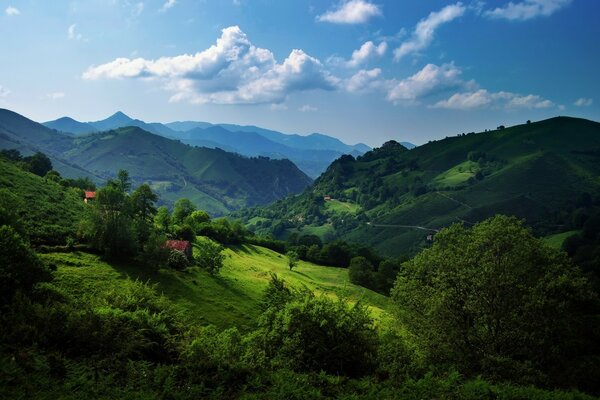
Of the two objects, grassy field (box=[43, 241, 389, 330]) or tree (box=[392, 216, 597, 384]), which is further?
grassy field (box=[43, 241, 389, 330])

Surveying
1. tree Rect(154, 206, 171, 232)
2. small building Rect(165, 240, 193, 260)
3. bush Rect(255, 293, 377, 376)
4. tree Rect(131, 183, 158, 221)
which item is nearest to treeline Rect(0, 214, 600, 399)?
bush Rect(255, 293, 377, 376)

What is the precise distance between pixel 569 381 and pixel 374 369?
2148 centimetres

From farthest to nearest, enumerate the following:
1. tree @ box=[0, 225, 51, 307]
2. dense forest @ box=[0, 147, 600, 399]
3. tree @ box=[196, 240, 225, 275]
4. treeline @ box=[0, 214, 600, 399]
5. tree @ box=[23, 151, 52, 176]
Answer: tree @ box=[23, 151, 52, 176] → tree @ box=[196, 240, 225, 275] → tree @ box=[0, 225, 51, 307] → dense forest @ box=[0, 147, 600, 399] → treeline @ box=[0, 214, 600, 399]

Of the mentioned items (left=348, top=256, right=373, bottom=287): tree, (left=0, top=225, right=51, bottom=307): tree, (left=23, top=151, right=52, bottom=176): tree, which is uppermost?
(left=23, top=151, right=52, bottom=176): tree

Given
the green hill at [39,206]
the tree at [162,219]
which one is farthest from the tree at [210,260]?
the tree at [162,219]

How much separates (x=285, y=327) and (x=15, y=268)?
24471 mm

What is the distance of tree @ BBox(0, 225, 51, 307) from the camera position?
99.5 feet

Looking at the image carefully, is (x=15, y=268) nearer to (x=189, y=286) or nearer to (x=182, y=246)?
(x=189, y=286)

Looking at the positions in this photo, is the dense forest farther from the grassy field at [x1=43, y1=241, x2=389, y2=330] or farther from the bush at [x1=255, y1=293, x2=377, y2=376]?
the grassy field at [x1=43, y1=241, x2=389, y2=330]

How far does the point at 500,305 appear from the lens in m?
36.4

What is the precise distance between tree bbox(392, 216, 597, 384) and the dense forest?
0.14 m

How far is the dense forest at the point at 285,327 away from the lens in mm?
21734

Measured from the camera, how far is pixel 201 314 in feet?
177

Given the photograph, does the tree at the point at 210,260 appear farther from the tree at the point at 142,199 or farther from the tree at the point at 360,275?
the tree at the point at 360,275
